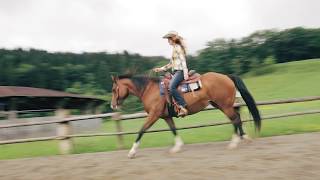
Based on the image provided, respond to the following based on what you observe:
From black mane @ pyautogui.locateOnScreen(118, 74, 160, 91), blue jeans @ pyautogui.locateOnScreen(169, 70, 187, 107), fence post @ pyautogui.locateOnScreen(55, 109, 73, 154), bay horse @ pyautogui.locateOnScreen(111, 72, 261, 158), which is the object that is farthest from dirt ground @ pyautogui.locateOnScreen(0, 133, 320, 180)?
black mane @ pyautogui.locateOnScreen(118, 74, 160, 91)

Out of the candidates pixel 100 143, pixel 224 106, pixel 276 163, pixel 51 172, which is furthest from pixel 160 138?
pixel 276 163

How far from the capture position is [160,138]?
1367cm

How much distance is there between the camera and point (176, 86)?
9781 mm

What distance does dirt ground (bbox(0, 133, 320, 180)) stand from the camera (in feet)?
24.3

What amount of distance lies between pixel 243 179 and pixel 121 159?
3191mm

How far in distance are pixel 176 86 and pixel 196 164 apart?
203 cm

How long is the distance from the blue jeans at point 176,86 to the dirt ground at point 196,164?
0.99m

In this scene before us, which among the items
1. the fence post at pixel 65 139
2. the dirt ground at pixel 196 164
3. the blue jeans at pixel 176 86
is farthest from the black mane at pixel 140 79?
the fence post at pixel 65 139

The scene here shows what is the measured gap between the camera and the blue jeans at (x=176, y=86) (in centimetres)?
970

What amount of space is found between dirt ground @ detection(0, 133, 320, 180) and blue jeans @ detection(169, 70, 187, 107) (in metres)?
0.99

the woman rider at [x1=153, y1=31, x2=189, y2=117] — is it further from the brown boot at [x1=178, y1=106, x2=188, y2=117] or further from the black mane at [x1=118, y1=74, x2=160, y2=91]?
the black mane at [x1=118, y1=74, x2=160, y2=91]

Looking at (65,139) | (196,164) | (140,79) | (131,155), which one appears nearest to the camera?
(196,164)

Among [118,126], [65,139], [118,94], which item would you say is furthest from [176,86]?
[65,139]

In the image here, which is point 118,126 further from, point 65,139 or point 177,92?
point 177,92
